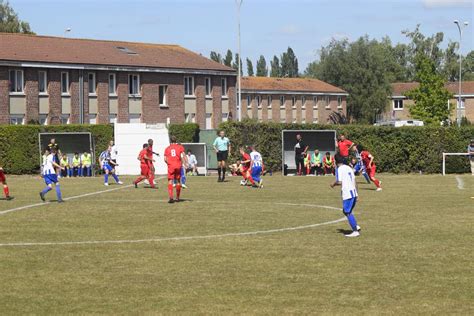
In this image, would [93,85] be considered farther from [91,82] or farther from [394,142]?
[394,142]

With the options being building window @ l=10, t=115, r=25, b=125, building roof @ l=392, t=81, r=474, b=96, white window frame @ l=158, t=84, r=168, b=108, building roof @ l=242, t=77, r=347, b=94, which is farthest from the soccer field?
building roof @ l=392, t=81, r=474, b=96

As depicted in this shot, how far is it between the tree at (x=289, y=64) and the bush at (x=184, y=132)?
129 meters

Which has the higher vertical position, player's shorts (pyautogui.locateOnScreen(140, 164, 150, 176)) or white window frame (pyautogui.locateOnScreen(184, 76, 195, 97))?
white window frame (pyautogui.locateOnScreen(184, 76, 195, 97))

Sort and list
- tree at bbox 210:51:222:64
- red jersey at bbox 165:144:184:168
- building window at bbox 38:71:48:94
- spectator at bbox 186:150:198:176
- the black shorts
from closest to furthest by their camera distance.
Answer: red jersey at bbox 165:144:184:168
the black shorts
spectator at bbox 186:150:198:176
building window at bbox 38:71:48:94
tree at bbox 210:51:222:64

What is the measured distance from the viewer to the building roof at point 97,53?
64188mm

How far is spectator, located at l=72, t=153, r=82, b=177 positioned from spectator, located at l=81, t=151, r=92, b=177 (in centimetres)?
20

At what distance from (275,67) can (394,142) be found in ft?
447

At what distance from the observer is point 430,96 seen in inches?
3757

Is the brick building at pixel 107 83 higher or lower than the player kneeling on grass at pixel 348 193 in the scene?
higher

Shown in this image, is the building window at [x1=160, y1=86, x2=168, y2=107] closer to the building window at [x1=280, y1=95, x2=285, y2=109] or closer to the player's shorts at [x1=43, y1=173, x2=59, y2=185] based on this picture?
the building window at [x1=280, y1=95, x2=285, y2=109]

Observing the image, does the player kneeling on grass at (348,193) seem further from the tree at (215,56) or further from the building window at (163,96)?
the tree at (215,56)

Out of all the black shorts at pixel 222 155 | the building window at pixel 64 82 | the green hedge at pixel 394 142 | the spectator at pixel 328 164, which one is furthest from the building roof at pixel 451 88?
the black shorts at pixel 222 155

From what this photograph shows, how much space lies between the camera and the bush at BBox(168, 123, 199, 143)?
52.4m

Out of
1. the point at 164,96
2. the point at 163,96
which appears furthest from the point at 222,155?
the point at 163,96
